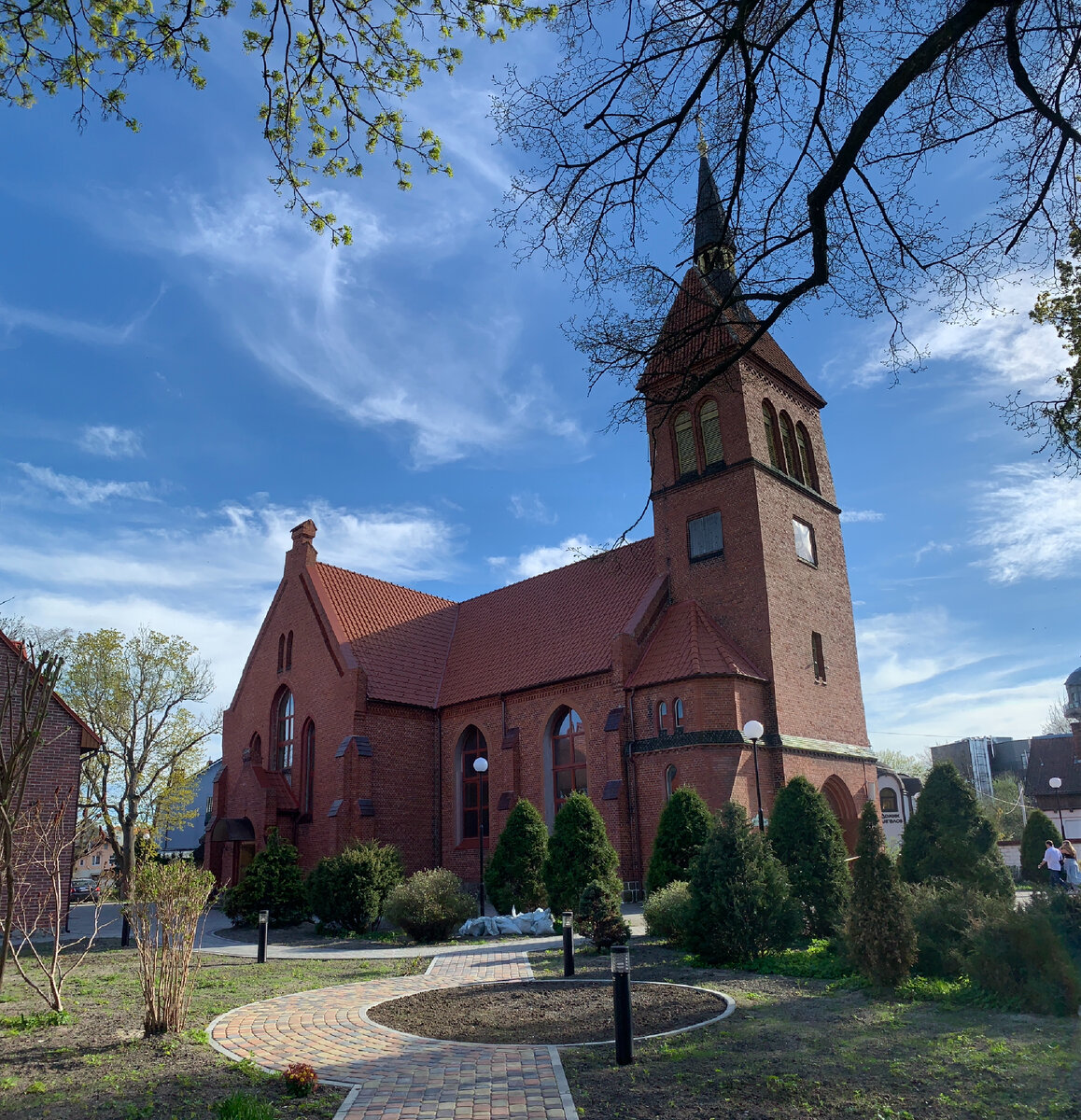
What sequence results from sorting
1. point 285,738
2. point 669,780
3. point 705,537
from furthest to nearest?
1. point 285,738
2. point 705,537
3. point 669,780

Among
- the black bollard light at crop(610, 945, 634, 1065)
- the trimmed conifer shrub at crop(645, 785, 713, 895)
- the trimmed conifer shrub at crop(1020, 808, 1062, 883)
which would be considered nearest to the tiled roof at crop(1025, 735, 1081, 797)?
the trimmed conifer shrub at crop(1020, 808, 1062, 883)

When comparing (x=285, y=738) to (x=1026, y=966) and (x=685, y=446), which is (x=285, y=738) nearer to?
(x=685, y=446)

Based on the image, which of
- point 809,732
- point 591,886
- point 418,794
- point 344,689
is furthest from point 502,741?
point 591,886

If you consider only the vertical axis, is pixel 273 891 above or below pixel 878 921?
below

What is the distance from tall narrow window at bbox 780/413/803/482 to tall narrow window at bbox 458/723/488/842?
1341 centimetres

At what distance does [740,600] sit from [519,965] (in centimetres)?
1380

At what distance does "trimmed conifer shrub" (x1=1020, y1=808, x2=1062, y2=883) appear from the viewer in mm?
24281

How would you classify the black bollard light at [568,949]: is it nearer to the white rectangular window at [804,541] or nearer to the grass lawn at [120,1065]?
the grass lawn at [120,1065]

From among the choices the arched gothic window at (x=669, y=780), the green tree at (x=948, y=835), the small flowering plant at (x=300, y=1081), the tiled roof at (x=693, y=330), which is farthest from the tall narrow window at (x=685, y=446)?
the small flowering plant at (x=300, y=1081)

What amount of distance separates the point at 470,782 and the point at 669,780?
350 inches

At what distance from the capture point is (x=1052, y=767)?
55.4 meters

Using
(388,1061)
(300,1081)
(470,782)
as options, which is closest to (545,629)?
(470,782)

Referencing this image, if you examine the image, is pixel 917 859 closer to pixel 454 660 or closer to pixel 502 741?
pixel 502 741

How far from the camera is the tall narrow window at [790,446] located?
91.4 feet
